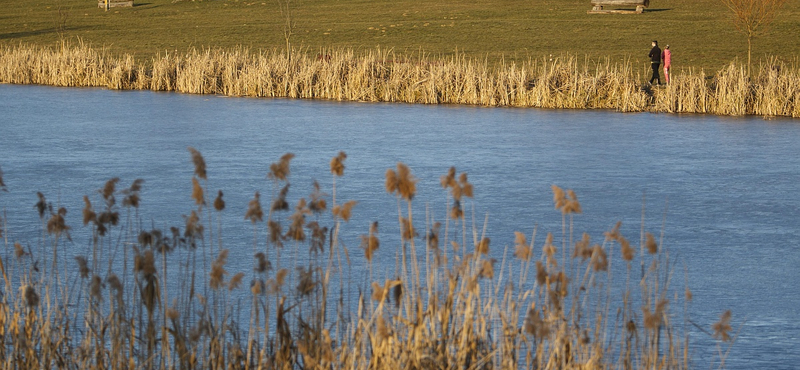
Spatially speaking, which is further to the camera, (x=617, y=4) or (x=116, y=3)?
(x=116, y=3)

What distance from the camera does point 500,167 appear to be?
13203 mm

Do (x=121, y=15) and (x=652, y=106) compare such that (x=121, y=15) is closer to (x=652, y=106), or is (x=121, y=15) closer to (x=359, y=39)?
(x=359, y=39)

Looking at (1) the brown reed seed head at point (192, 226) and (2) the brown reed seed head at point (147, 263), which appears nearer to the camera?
(2) the brown reed seed head at point (147, 263)

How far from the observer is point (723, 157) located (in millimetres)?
14305

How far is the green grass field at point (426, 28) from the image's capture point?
39.1m

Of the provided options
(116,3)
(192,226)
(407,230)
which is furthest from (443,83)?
(116,3)

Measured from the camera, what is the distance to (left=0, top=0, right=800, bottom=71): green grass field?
128 ft

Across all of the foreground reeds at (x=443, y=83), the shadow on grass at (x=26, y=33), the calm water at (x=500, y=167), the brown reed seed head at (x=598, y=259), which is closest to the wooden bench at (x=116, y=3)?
the shadow on grass at (x=26, y=33)

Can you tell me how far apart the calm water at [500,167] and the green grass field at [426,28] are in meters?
15.0

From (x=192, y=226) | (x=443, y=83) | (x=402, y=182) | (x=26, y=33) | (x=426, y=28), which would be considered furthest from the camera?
(x=26, y=33)

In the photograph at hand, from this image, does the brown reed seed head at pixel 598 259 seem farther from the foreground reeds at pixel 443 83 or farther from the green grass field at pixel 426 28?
the green grass field at pixel 426 28

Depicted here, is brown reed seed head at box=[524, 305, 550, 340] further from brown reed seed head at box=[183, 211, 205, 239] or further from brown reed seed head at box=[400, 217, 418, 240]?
brown reed seed head at box=[183, 211, 205, 239]

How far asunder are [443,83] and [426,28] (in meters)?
24.6

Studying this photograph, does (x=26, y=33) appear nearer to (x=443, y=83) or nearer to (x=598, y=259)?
(x=443, y=83)
